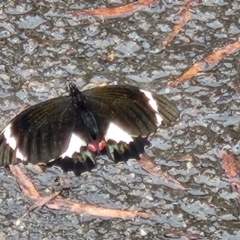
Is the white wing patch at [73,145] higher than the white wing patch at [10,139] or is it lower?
lower

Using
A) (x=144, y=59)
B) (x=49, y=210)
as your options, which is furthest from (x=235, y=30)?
(x=49, y=210)

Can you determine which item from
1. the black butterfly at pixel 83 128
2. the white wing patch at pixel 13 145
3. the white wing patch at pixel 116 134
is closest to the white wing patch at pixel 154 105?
the black butterfly at pixel 83 128

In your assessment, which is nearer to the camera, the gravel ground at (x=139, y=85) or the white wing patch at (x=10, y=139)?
the white wing patch at (x=10, y=139)

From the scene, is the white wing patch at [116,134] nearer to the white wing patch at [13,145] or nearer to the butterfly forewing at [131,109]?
the butterfly forewing at [131,109]

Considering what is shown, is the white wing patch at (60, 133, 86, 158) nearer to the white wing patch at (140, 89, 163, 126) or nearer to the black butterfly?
the black butterfly

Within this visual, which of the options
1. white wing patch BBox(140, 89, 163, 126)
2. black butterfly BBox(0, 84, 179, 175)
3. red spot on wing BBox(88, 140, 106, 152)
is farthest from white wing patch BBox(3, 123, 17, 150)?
white wing patch BBox(140, 89, 163, 126)

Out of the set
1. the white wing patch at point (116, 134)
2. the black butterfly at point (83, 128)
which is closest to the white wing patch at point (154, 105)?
the black butterfly at point (83, 128)

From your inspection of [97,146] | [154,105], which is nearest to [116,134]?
[97,146]

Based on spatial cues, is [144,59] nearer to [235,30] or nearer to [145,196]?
[235,30]
